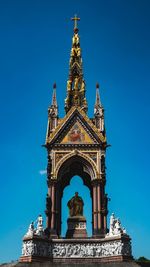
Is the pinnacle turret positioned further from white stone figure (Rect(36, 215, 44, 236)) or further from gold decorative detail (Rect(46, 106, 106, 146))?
white stone figure (Rect(36, 215, 44, 236))

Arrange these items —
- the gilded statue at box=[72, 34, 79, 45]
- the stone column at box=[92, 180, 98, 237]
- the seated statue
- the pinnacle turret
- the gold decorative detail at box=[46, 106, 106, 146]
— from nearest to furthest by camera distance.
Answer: the stone column at box=[92, 180, 98, 237] → the seated statue → the gold decorative detail at box=[46, 106, 106, 146] → the pinnacle turret → the gilded statue at box=[72, 34, 79, 45]

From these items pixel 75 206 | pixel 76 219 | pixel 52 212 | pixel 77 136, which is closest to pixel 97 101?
pixel 77 136

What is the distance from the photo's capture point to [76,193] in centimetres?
2441

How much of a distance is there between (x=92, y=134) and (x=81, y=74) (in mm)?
5402

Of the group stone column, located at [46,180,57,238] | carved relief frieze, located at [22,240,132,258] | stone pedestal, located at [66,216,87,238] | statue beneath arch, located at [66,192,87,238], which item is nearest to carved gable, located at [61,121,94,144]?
stone column, located at [46,180,57,238]

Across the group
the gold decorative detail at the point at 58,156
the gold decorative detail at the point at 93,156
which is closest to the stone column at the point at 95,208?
the gold decorative detail at the point at 93,156

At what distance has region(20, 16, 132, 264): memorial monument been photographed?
20.8 meters

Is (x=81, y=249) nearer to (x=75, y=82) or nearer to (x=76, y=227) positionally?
(x=76, y=227)

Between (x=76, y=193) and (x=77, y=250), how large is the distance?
13.5ft

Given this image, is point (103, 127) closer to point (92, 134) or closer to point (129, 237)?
point (92, 134)

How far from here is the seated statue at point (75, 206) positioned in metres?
23.7

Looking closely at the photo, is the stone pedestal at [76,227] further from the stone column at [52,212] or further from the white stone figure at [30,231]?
the white stone figure at [30,231]

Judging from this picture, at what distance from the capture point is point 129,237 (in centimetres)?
2123

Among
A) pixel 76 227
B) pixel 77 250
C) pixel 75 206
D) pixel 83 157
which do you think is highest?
pixel 83 157
